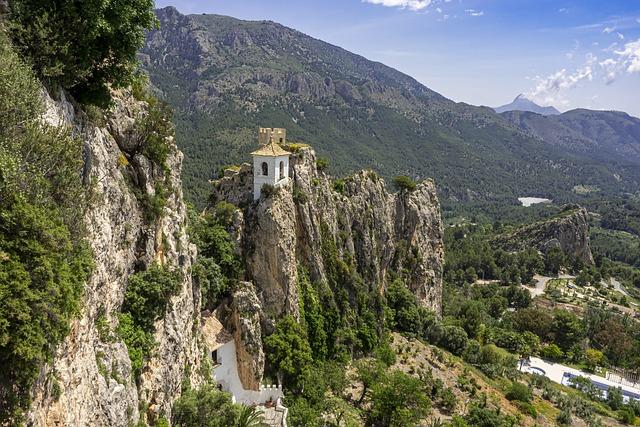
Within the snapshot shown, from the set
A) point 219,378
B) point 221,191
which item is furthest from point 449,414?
point 221,191

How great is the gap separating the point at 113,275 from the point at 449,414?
4161 centimetres

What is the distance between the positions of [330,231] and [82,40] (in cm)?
3969

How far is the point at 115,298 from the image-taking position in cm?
2302

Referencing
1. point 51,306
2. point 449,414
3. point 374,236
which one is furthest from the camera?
point 374,236

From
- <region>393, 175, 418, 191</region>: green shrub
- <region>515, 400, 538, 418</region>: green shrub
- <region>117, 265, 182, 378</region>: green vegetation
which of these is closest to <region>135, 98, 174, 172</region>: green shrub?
<region>117, 265, 182, 378</region>: green vegetation

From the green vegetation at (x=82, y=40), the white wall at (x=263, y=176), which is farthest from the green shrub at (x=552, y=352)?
the green vegetation at (x=82, y=40)

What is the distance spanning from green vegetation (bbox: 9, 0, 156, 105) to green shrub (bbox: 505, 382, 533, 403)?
60.0m

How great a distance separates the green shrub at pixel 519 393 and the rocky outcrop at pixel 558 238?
128852mm

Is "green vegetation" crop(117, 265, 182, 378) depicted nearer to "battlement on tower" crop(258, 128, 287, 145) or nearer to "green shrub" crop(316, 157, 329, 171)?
"battlement on tower" crop(258, 128, 287, 145)

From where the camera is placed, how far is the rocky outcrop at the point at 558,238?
174 m

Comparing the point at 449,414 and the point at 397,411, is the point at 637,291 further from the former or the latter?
the point at 397,411

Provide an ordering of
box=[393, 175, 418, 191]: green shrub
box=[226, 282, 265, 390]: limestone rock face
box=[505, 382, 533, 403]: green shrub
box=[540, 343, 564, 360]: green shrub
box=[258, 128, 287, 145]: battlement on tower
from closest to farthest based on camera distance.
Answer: box=[226, 282, 265, 390]: limestone rock face, box=[258, 128, 287, 145]: battlement on tower, box=[505, 382, 533, 403]: green shrub, box=[393, 175, 418, 191]: green shrub, box=[540, 343, 564, 360]: green shrub

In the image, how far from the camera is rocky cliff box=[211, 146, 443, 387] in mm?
45188

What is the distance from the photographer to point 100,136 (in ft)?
73.6
